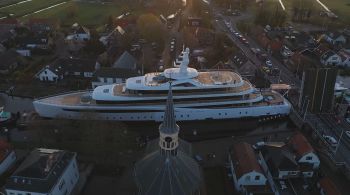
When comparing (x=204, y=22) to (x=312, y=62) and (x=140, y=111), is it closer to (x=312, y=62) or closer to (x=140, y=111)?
(x=312, y=62)

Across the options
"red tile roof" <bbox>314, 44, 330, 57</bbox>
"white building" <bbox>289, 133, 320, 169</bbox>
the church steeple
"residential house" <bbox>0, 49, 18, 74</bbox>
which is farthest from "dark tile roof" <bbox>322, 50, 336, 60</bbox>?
"residential house" <bbox>0, 49, 18, 74</bbox>

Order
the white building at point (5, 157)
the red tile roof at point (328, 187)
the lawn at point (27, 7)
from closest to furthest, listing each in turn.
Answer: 1. the red tile roof at point (328, 187)
2. the white building at point (5, 157)
3. the lawn at point (27, 7)

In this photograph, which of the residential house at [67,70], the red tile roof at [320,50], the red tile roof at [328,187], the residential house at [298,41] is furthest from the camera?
the residential house at [298,41]

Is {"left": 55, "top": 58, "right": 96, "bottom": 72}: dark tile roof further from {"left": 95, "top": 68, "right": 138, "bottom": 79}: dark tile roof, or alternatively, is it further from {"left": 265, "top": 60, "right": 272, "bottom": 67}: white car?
{"left": 265, "top": 60, "right": 272, "bottom": 67}: white car

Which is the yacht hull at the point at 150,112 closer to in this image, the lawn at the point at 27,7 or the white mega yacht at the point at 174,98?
the white mega yacht at the point at 174,98

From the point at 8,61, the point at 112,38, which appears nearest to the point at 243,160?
the point at 8,61

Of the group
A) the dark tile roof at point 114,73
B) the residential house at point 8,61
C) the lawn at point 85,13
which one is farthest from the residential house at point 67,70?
the lawn at point 85,13
